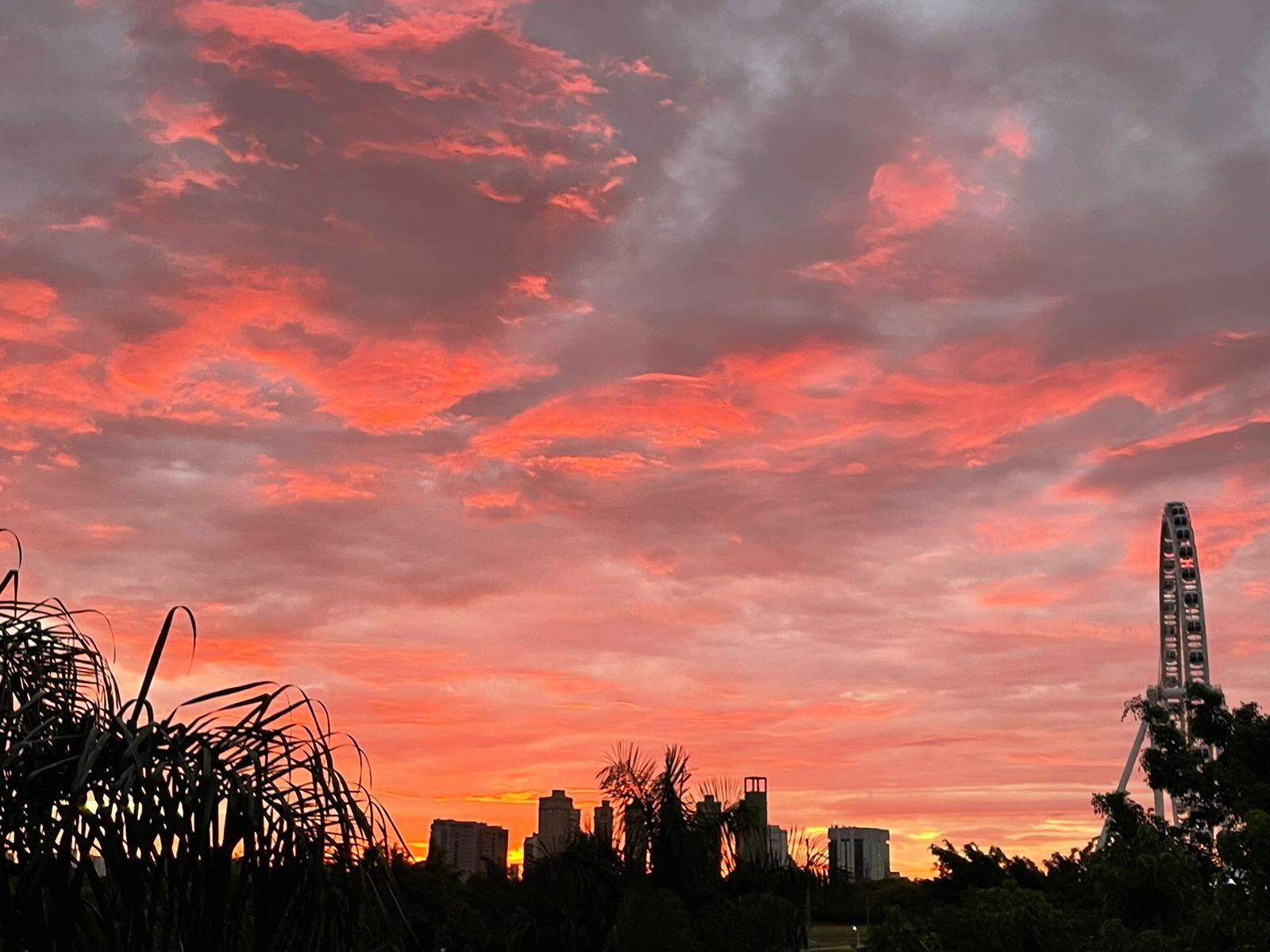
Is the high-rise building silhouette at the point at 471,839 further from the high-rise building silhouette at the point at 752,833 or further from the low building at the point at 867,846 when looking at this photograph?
the high-rise building silhouette at the point at 752,833

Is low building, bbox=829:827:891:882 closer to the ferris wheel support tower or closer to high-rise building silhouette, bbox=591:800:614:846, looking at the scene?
the ferris wheel support tower

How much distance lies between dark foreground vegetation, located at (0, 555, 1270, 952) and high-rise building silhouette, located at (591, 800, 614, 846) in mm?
278

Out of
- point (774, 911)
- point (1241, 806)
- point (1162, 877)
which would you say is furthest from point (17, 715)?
point (1241, 806)

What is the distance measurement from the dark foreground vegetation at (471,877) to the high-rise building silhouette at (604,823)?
0.28 m

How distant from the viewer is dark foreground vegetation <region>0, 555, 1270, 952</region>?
6055 millimetres

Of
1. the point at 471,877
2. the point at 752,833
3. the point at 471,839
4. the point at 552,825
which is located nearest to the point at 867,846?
the point at 471,839

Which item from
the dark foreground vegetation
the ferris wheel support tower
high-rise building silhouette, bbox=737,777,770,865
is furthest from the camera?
the ferris wheel support tower

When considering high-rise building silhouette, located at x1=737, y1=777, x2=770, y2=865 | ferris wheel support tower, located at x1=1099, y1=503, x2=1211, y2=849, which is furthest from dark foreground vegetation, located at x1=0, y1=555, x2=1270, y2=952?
ferris wheel support tower, located at x1=1099, y1=503, x2=1211, y2=849

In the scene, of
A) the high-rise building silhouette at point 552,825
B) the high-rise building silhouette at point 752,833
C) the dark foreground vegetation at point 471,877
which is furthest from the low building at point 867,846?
the high-rise building silhouette at point 752,833

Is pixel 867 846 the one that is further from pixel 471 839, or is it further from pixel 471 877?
pixel 471 877

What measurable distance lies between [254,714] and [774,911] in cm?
2210

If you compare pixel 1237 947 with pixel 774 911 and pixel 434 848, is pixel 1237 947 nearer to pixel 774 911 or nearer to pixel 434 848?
pixel 774 911

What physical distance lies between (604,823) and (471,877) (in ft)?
52.7

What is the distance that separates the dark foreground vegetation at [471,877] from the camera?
19.9 ft
